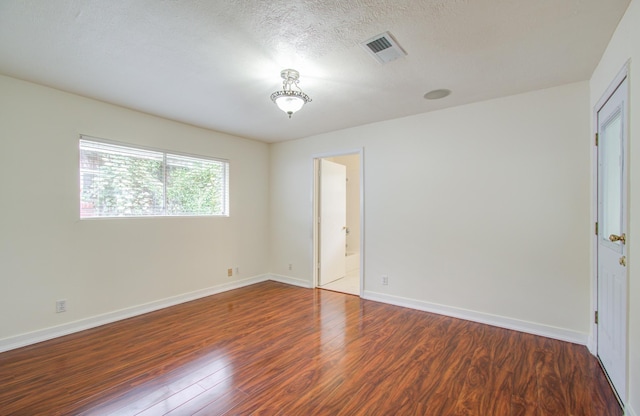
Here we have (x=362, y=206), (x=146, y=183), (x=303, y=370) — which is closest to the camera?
(x=303, y=370)

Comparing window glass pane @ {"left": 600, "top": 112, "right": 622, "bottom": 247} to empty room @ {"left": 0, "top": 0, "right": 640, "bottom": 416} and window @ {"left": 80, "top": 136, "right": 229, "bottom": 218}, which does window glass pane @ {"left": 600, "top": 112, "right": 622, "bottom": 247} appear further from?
window @ {"left": 80, "top": 136, "right": 229, "bottom": 218}

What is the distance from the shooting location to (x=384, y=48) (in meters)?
2.09

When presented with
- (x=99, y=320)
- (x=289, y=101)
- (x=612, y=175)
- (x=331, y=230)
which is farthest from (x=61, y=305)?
(x=612, y=175)

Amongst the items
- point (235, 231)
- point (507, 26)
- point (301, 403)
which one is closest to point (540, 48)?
point (507, 26)

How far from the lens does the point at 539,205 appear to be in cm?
284

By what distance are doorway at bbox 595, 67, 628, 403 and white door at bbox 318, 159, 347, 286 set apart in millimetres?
3362

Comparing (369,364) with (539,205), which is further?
(539,205)

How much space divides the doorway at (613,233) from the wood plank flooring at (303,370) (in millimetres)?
236

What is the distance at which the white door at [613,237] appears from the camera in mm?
1801

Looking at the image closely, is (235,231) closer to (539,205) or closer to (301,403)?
(301,403)

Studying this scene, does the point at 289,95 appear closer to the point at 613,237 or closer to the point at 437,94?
the point at 437,94

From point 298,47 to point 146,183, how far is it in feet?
8.88

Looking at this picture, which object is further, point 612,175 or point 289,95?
point 289,95

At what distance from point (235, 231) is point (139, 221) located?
146 cm
